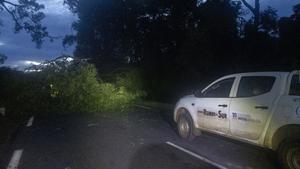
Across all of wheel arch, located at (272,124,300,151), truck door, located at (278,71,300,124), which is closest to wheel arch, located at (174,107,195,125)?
wheel arch, located at (272,124,300,151)

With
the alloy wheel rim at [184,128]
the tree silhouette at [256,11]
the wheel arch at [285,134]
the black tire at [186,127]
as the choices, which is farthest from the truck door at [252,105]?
the tree silhouette at [256,11]

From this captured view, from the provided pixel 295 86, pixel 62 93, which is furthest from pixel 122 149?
pixel 62 93

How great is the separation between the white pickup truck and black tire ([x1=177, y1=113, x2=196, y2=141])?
15 cm

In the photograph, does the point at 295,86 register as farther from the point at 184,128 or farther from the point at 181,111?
the point at 181,111

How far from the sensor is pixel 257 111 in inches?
301

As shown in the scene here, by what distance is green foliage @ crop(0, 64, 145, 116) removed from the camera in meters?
17.4

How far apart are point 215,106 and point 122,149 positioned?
8.38 feet

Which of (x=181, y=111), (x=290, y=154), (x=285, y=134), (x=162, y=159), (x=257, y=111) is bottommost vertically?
(x=162, y=159)

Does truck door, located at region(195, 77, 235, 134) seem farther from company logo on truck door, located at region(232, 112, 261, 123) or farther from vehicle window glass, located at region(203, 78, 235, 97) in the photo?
company logo on truck door, located at region(232, 112, 261, 123)

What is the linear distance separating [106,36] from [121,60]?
3956 millimetres

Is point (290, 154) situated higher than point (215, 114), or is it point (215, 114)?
point (215, 114)

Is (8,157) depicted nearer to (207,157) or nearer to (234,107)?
(207,157)

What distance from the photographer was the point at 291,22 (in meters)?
31.2

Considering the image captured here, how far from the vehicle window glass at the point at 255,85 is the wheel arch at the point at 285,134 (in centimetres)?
99
